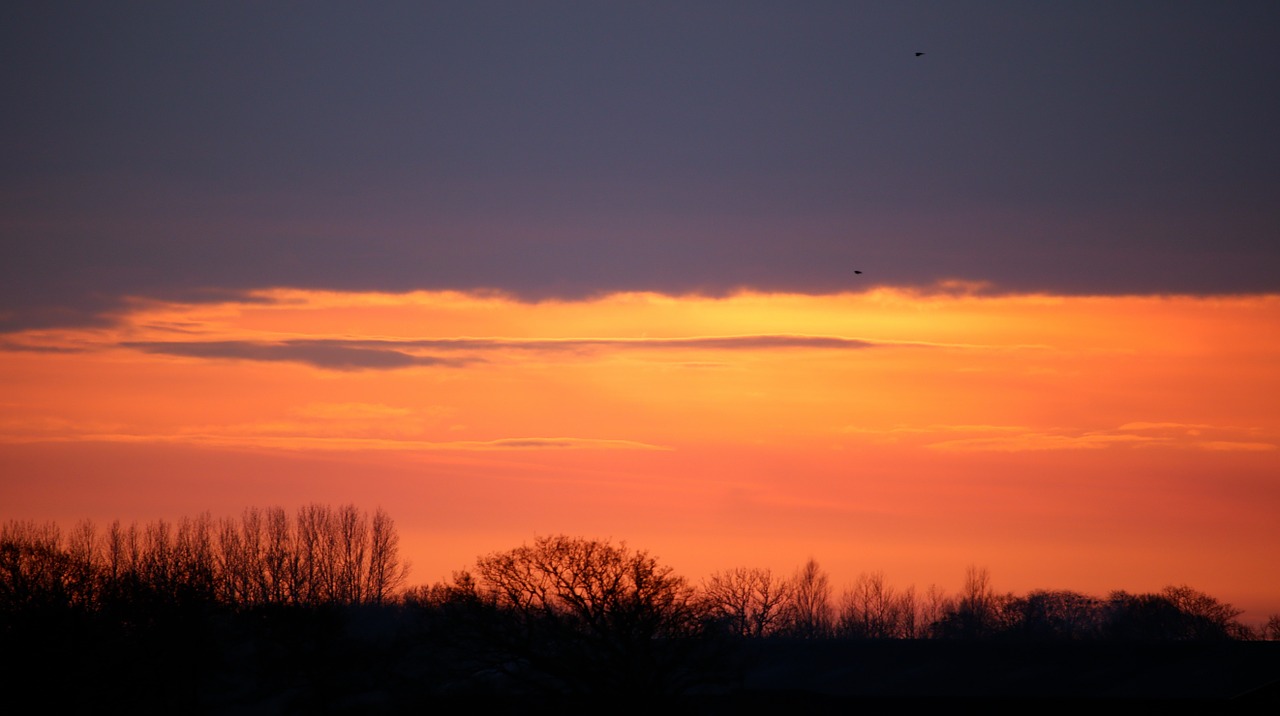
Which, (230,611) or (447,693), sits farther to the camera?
(230,611)

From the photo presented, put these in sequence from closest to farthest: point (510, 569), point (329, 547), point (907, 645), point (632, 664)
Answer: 1. point (632, 664)
2. point (510, 569)
3. point (907, 645)
4. point (329, 547)

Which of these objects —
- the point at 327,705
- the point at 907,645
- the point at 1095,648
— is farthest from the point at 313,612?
the point at 1095,648

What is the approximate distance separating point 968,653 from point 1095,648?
874 cm

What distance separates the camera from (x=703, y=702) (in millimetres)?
81000

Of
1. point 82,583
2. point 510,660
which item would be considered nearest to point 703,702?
point 510,660

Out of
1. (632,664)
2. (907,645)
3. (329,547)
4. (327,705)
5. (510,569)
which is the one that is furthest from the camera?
(329,547)

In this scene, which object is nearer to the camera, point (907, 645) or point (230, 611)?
point (230, 611)

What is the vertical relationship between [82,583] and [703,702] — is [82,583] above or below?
above

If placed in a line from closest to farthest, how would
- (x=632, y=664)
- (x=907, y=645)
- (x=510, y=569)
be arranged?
(x=632, y=664), (x=510, y=569), (x=907, y=645)

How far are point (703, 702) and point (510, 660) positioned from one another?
1228 cm

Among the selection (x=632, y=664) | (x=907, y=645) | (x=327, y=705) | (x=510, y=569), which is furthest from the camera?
(x=907, y=645)

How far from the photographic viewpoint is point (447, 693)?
79750 millimetres

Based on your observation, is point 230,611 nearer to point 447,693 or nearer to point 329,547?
point 447,693

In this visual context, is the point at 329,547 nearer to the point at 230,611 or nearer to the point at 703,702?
the point at 230,611
